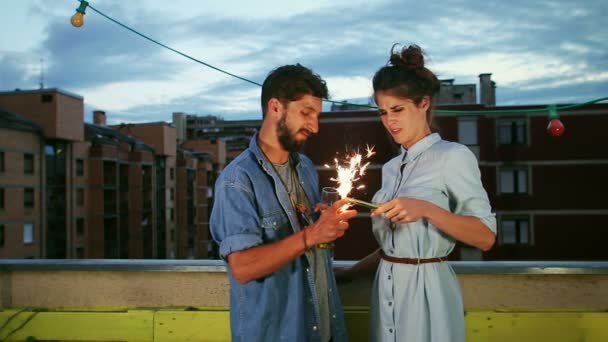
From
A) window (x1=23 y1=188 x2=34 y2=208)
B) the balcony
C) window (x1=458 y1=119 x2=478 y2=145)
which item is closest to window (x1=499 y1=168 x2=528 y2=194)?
window (x1=458 y1=119 x2=478 y2=145)

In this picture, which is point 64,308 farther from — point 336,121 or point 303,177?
point 336,121

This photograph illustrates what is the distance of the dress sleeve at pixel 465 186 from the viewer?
2145 millimetres

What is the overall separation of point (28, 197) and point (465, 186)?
4059 centimetres

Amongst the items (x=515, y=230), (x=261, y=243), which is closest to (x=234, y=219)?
(x=261, y=243)

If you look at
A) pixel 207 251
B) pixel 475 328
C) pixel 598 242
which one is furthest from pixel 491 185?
pixel 207 251

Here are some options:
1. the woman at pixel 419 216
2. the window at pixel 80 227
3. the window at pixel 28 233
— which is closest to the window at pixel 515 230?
the window at pixel 80 227

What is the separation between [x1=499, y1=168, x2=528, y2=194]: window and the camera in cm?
3472

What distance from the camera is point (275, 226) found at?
91.8 inches

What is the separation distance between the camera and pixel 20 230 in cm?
3681

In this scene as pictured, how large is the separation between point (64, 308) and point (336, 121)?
3065 centimetres

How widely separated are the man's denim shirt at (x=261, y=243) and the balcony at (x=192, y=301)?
35.0 inches

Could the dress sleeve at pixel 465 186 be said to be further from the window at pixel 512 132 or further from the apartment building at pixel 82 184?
the apartment building at pixel 82 184

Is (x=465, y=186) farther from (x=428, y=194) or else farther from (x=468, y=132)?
(x=468, y=132)

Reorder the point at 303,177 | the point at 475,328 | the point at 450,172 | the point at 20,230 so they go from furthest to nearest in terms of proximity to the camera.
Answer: the point at 20,230
the point at 475,328
the point at 303,177
the point at 450,172
